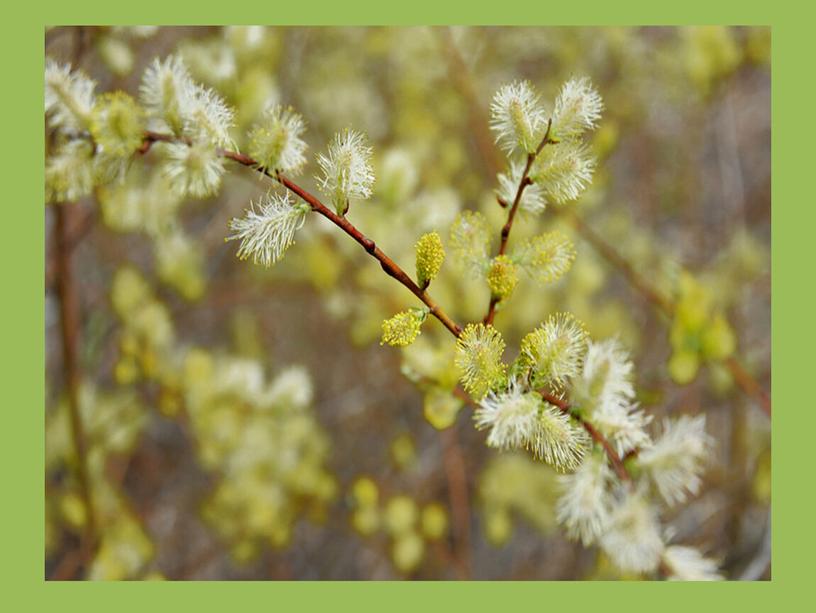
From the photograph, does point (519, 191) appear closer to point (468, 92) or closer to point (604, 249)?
point (604, 249)

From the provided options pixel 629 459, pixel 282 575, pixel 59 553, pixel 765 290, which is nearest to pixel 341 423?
pixel 282 575

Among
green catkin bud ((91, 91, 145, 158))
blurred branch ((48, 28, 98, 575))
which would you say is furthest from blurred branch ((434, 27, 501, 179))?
green catkin bud ((91, 91, 145, 158))

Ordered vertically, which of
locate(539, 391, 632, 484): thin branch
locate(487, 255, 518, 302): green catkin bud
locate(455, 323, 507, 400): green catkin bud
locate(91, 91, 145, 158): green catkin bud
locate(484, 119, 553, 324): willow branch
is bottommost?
locate(539, 391, 632, 484): thin branch

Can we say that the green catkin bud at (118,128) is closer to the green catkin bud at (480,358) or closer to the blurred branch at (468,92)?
the green catkin bud at (480,358)

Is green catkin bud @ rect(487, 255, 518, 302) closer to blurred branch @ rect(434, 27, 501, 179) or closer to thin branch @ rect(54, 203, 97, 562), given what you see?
thin branch @ rect(54, 203, 97, 562)

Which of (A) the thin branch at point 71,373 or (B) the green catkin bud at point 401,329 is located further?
(A) the thin branch at point 71,373

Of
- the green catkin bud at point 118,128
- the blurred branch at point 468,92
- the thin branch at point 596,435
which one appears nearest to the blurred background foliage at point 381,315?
the blurred branch at point 468,92
